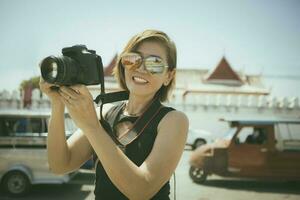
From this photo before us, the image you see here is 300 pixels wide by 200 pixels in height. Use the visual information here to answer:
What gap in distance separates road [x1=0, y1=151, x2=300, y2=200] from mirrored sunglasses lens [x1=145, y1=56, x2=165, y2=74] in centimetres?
516

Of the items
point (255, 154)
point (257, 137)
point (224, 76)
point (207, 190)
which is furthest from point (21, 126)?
point (224, 76)

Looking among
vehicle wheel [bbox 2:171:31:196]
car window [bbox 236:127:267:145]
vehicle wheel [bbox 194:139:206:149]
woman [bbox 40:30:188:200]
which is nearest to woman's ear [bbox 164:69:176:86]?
woman [bbox 40:30:188:200]

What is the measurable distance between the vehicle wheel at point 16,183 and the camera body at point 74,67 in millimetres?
5586

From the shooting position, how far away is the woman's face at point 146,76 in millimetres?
1524

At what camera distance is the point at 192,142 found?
52.0ft

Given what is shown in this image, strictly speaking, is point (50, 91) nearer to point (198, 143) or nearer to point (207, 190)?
point (207, 190)

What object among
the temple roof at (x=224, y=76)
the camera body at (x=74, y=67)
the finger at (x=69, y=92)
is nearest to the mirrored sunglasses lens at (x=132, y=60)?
the camera body at (x=74, y=67)

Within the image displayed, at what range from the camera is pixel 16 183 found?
21.1ft

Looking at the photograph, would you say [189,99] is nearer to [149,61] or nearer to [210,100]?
[210,100]

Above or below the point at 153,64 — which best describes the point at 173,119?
below

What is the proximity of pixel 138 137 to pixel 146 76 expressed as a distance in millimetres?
277

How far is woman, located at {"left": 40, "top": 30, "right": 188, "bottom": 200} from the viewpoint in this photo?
47.1 inches

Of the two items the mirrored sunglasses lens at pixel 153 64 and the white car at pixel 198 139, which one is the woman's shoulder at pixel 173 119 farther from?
the white car at pixel 198 139

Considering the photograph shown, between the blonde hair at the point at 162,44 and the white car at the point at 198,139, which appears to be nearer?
the blonde hair at the point at 162,44
